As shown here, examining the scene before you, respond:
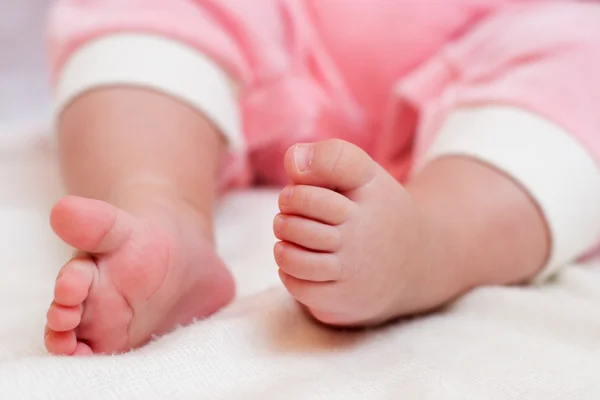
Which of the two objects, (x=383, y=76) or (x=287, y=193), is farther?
(x=383, y=76)

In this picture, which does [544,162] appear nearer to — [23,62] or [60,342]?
[60,342]

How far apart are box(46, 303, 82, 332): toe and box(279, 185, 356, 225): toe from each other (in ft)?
0.36

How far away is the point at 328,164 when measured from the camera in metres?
0.37

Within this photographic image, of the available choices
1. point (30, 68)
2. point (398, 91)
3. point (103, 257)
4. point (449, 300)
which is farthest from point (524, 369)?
point (30, 68)

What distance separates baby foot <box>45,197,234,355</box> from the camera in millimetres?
356

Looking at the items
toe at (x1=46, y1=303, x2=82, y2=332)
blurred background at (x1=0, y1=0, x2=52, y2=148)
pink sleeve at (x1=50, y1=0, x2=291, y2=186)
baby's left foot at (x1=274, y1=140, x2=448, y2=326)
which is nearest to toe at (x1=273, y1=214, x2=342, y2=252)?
baby's left foot at (x1=274, y1=140, x2=448, y2=326)

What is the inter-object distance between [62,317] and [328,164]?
0.14 m

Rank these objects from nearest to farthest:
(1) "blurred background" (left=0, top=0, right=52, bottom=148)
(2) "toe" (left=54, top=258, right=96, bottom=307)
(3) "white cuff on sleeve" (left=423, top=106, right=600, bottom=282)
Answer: (2) "toe" (left=54, top=258, right=96, bottom=307) < (3) "white cuff on sleeve" (left=423, top=106, right=600, bottom=282) < (1) "blurred background" (left=0, top=0, right=52, bottom=148)

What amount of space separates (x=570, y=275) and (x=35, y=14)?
0.75 metres

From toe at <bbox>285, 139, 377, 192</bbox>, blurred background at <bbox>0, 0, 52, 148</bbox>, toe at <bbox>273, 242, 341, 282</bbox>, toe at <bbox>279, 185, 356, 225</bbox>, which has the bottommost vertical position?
blurred background at <bbox>0, 0, 52, 148</bbox>

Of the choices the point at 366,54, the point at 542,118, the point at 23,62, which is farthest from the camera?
the point at 23,62

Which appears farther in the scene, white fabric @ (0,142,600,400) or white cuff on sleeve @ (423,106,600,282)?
white cuff on sleeve @ (423,106,600,282)

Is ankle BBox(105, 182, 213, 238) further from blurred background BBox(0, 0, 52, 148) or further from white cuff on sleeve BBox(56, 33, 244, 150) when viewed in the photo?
blurred background BBox(0, 0, 52, 148)

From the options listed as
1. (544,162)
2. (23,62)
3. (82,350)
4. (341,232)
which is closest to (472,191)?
(544,162)
